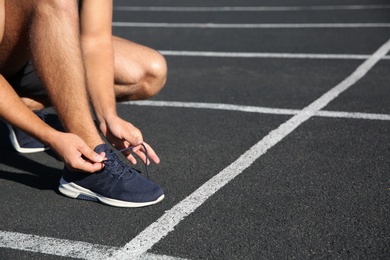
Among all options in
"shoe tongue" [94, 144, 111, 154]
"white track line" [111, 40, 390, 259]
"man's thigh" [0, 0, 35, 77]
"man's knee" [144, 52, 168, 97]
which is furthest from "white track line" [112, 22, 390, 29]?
"shoe tongue" [94, 144, 111, 154]

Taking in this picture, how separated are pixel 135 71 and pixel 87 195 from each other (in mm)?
1063

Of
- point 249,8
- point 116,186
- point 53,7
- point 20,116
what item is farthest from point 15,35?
point 249,8

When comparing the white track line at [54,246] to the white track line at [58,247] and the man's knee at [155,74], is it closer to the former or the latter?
the white track line at [58,247]

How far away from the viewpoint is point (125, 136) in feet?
10.7

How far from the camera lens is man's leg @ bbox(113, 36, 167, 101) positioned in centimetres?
416

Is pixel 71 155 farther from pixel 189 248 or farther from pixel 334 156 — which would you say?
pixel 334 156

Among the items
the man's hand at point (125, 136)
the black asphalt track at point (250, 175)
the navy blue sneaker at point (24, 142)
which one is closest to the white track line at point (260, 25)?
the black asphalt track at point (250, 175)

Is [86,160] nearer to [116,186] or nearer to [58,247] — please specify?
[116,186]

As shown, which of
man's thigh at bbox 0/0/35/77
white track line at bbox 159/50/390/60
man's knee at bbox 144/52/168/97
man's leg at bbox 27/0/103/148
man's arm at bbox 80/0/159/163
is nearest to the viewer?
man's leg at bbox 27/0/103/148

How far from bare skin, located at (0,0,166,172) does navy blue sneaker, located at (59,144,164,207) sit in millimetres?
113

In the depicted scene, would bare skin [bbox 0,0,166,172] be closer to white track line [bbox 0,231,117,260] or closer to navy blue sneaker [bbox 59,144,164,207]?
navy blue sneaker [bbox 59,144,164,207]

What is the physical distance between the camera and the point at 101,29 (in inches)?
144

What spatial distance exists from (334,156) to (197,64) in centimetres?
284

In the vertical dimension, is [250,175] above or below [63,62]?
below
